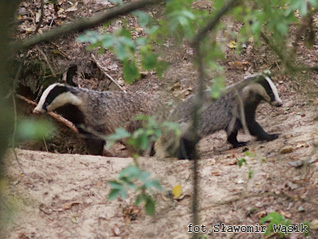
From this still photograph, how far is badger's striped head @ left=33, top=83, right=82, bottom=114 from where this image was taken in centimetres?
646

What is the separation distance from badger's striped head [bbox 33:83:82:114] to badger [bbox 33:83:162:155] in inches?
1.3

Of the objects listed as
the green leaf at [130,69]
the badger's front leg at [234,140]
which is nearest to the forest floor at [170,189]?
the badger's front leg at [234,140]

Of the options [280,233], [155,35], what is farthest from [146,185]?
[280,233]

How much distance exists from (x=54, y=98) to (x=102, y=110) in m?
0.65

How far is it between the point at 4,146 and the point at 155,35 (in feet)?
4.11

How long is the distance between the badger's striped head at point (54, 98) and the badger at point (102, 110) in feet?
0.11

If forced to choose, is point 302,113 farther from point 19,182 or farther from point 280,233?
point 19,182

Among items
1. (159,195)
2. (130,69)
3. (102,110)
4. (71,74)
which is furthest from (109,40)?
(71,74)

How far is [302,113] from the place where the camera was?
6.19 m

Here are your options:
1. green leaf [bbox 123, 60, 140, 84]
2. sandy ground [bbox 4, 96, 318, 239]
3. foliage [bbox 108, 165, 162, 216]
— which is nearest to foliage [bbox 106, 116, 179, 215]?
foliage [bbox 108, 165, 162, 216]

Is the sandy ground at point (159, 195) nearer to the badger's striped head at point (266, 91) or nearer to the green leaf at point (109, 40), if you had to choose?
the badger's striped head at point (266, 91)

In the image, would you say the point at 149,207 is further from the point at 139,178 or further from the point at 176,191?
the point at 176,191

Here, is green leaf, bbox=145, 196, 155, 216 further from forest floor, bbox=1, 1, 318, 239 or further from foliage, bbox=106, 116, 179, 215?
forest floor, bbox=1, 1, 318, 239

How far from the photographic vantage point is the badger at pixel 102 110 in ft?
22.0
